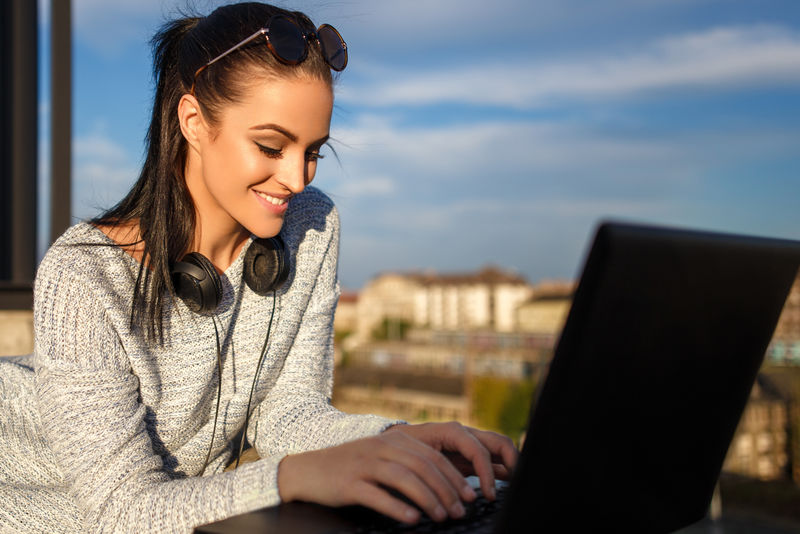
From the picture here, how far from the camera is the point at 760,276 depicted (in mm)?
739

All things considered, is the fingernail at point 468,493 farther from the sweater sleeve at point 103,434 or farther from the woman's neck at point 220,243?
the woman's neck at point 220,243

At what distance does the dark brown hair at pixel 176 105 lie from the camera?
116cm

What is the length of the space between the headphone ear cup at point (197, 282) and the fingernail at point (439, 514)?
570 millimetres

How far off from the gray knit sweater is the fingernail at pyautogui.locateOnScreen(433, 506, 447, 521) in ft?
0.65

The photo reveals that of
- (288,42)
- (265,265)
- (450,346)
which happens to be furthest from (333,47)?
(450,346)

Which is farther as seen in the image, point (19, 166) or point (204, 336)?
point (19, 166)

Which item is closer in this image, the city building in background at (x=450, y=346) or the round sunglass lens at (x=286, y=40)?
the round sunglass lens at (x=286, y=40)

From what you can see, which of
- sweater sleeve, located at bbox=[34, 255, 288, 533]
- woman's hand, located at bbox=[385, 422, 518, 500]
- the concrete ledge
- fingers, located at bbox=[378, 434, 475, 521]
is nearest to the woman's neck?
sweater sleeve, located at bbox=[34, 255, 288, 533]

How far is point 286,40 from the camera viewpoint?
3.87 feet

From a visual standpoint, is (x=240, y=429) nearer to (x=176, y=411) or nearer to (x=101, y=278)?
(x=176, y=411)

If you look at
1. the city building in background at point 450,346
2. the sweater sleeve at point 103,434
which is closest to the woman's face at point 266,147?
the sweater sleeve at point 103,434

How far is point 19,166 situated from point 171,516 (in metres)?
2.21

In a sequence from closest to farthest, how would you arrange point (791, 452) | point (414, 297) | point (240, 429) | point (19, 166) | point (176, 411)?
point (176, 411), point (240, 429), point (19, 166), point (791, 452), point (414, 297)

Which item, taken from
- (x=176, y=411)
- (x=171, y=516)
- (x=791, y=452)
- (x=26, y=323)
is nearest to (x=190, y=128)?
(x=176, y=411)
